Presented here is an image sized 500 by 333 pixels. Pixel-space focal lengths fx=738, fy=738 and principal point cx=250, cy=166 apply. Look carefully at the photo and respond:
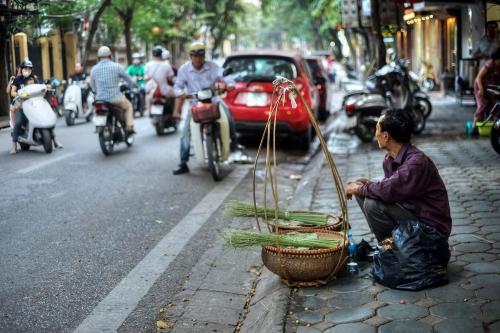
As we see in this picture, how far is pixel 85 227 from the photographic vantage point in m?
7.03

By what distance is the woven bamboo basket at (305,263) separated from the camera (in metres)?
4.68

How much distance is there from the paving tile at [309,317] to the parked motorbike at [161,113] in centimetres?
1038

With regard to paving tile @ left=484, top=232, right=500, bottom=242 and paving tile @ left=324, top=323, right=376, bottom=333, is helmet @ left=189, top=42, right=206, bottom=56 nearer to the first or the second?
paving tile @ left=484, top=232, right=500, bottom=242

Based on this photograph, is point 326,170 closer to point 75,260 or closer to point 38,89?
point 38,89

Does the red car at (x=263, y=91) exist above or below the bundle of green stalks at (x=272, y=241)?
above

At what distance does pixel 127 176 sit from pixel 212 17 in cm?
3869

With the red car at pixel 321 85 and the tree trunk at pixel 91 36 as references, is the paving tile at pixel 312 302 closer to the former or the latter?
the tree trunk at pixel 91 36

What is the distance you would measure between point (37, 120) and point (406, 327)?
8.10 m

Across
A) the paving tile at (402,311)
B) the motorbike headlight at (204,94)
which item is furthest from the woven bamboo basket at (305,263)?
the motorbike headlight at (204,94)

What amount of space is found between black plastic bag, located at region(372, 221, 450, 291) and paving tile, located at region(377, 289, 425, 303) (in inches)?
1.4

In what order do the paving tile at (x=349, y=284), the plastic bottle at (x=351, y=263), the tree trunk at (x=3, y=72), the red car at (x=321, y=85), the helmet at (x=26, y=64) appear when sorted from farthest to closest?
the red car at (x=321, y=85) → the helmet at (x=26, y=64) → the tree trunk at (x=3, y=72) → the plastic bottle at (x=351, y=263) → the paving tile at (x=349, y=284)

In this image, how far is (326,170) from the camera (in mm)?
10016

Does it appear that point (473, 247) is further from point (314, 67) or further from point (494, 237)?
point (314, 67)

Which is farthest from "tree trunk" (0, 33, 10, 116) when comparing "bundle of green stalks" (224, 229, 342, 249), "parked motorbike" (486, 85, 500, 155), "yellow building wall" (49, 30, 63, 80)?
"parked motorbike" (486, 85, 500, 155)
